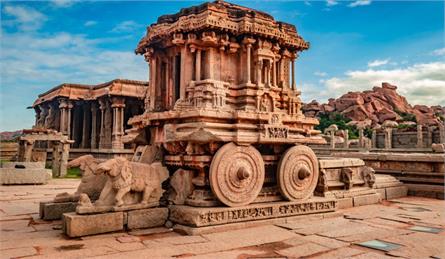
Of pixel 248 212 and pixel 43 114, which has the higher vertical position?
pixel 43 114

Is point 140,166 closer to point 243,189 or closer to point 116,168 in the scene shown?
point 116,168

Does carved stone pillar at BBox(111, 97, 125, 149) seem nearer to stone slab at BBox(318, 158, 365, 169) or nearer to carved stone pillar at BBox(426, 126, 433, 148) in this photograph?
stone slab at BBox(318, 158, 365, 169)

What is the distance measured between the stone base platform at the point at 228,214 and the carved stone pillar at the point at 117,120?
57.2 feet

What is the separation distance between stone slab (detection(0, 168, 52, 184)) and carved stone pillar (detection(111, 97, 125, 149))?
9.03 meters

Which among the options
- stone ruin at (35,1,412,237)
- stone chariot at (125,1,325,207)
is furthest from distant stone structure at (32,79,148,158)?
stone ruin at (35,1,412,237)

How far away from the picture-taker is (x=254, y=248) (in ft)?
14.9

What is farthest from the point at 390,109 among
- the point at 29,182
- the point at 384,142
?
the point at 29,182

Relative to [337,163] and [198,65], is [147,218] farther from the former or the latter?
[337,163]

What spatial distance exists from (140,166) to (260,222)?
7.19 ft

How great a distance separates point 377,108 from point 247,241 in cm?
5618

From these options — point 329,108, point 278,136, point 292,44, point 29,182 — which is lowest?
point 29,182

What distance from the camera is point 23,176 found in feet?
42.6

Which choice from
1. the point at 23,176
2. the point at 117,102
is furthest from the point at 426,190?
the point at 117,102

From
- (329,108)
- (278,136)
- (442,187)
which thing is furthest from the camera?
(329,108)
